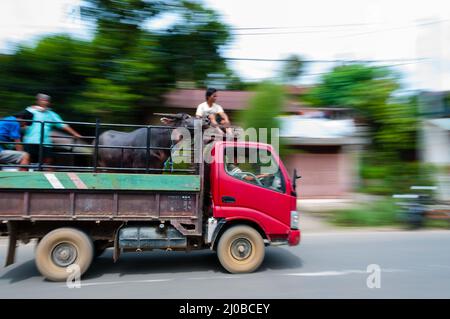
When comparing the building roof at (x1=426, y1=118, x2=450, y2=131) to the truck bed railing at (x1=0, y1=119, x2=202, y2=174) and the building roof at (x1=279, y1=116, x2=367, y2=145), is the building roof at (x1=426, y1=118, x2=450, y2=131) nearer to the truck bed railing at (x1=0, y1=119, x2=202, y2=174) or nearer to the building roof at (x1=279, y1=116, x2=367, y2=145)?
the building roof at (x1=279, y1=116, x2=367, y2=145)

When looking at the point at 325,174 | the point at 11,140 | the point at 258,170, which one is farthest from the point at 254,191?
the point at 325,174

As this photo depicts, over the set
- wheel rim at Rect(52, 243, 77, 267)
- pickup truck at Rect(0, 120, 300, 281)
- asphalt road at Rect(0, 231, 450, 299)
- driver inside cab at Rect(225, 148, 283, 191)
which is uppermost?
driver inside cab at Rect(225, 148, 283, 191)

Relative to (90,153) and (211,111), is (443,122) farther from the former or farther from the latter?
(90,153)

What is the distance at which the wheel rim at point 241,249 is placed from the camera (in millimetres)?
5338

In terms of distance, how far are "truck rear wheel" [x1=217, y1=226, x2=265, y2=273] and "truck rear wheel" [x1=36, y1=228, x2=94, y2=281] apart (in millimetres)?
1736

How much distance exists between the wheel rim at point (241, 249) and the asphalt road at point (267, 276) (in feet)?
0.86

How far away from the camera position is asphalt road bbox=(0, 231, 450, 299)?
467 cm

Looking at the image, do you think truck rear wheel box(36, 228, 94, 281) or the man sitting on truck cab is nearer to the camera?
truck rear wheel box(36, 228, 94, 281)

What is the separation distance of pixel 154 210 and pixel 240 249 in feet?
4.24

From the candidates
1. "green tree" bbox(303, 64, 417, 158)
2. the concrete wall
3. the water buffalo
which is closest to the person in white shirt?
the water buffalo

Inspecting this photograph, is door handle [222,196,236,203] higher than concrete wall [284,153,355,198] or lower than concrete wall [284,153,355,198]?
lower

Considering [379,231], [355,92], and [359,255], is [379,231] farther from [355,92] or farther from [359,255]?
[355,92]

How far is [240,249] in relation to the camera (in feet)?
17.6

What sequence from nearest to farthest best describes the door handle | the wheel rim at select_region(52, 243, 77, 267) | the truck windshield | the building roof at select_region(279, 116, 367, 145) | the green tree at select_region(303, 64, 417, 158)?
1. the wheel rim at select_region(52, 243, 77, 267)
2. the door handle
3. the truck windshield
4. the green tree at select_region(303, 64, 417, 158)
5. the building roof at select_region(279, 116, 367, 145)
